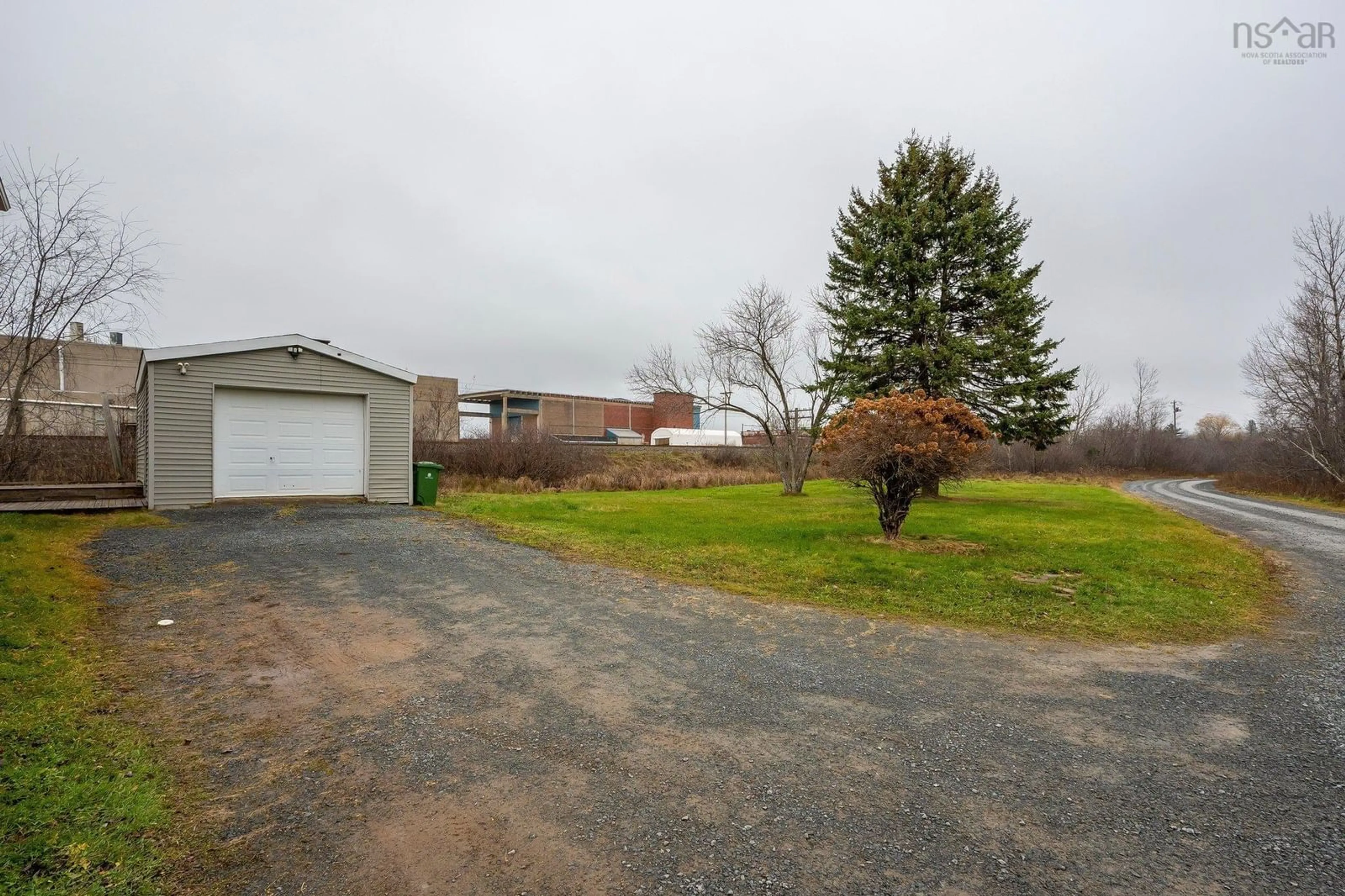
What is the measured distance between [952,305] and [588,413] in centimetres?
3432

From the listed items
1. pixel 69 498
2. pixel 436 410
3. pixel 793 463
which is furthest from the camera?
pixel 436 410

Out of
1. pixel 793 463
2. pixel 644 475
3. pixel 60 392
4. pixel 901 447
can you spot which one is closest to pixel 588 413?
pixel 644 475

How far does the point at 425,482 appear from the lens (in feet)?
44.6

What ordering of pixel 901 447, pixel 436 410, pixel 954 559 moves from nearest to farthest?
pixel 954 559
pixel 901 447
pixel 436 410

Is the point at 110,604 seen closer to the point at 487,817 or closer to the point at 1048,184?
the point at 487,817

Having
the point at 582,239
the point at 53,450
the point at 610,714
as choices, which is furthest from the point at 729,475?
the point at 610,714

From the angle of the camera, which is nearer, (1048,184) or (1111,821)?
(1111,821)

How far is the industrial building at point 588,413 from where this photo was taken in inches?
1694

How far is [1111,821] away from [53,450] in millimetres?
19643

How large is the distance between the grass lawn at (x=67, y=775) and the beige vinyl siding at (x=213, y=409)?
767 centimetres

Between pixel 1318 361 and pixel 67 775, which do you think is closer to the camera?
pixel 67 775

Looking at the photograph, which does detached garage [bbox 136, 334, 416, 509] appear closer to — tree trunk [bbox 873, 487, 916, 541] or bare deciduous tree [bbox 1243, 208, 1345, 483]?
tree trunk [bbox 873, 487, 916, 541]

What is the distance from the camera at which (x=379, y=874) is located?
6.66 feet

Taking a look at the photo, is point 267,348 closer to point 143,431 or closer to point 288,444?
point 288,444
